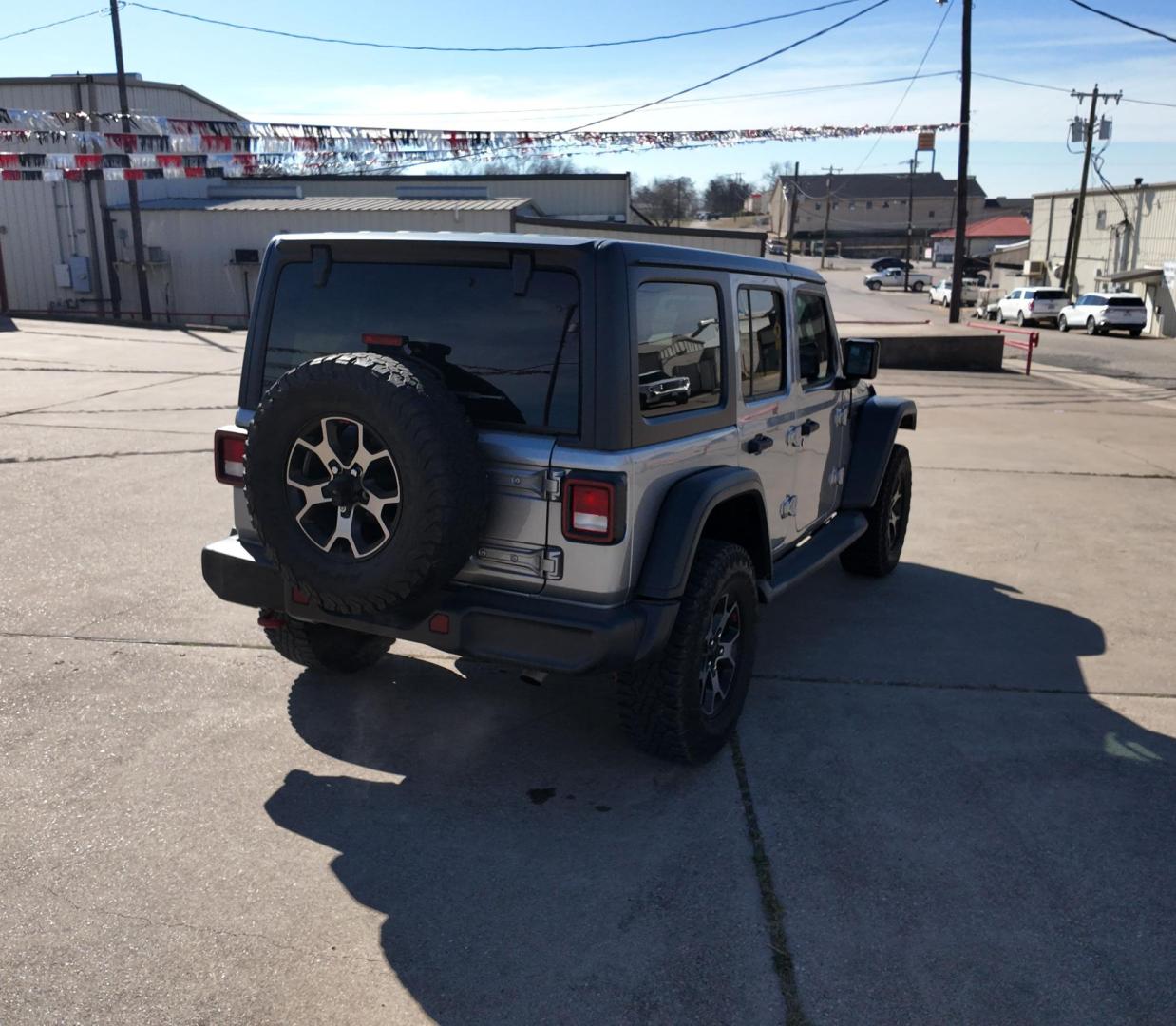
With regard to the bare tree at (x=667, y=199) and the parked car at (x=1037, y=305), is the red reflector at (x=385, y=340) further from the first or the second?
the bare tree at (x=667, y=199)

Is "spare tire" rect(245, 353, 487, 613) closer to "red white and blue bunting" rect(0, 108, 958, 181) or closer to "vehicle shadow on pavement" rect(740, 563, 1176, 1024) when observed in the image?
"vehicle shadow on pavement" rect(740, 563, 1176, 1024)

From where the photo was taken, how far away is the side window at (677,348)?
3.74 m

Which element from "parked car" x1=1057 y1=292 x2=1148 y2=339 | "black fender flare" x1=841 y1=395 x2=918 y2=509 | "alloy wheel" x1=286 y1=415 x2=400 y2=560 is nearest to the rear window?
"alloy wheel" x1=286 y1=415 x2=400 y2=560

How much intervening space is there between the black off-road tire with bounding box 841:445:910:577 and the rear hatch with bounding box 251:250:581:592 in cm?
330

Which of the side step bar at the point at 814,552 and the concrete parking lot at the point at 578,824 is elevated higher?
the side step bar at the point at 814,552

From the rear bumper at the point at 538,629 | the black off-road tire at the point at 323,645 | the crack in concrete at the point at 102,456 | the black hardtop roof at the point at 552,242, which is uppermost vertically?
the black hardtop roof at the point at 552,242

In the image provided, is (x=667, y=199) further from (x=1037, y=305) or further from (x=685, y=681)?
(x=685, y=681)

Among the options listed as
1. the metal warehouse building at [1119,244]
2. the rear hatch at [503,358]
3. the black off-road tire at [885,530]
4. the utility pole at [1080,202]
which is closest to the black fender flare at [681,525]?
the rear hatch at [503,358]

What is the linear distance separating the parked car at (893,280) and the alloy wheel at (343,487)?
2507 inches

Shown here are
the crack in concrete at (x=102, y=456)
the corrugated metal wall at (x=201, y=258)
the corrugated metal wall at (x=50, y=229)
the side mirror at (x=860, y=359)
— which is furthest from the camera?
the corrugated metal wall at (x=50, y=229)

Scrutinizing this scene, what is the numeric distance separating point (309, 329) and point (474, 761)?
1.79 m

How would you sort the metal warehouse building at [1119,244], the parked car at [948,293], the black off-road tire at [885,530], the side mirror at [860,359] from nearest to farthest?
the side mirror at [860,359] < the black off-road tire at [885,530] < the metal warehouse building at [1119,244] < the parked car at [948,293]

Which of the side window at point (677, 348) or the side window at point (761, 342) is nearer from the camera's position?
the side window at point (677, 348)

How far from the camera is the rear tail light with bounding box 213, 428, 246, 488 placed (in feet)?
14.0
